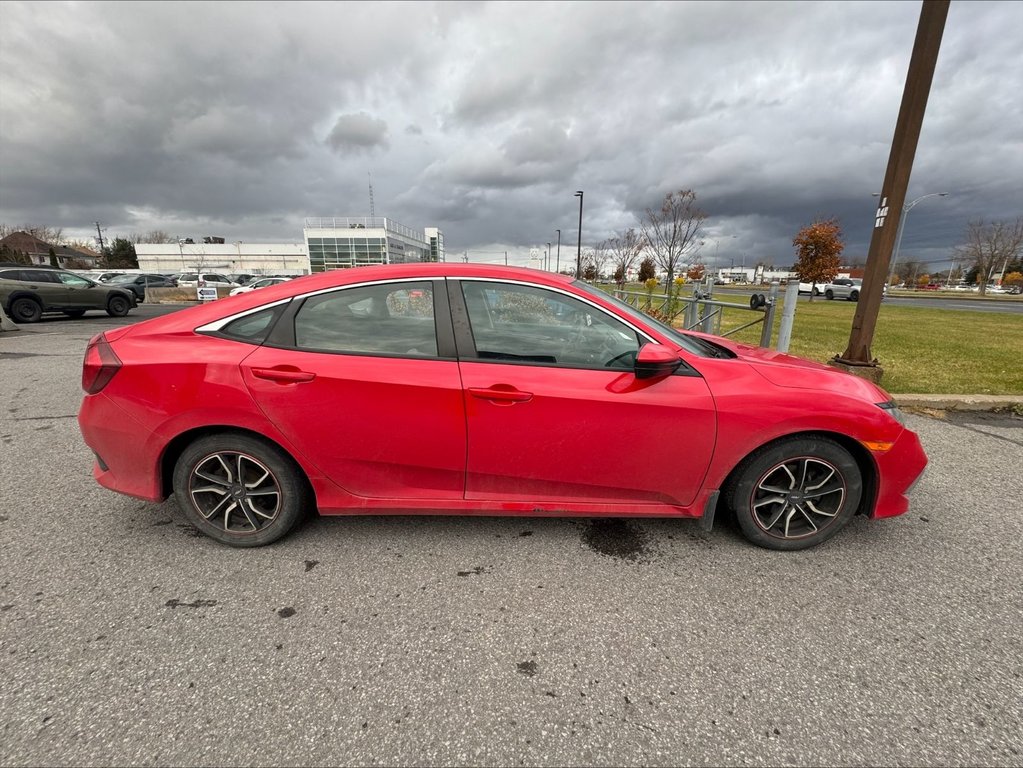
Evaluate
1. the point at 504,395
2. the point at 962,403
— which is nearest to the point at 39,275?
the point at 504,395

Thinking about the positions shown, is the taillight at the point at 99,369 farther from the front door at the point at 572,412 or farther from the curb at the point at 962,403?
the curb at the point at 962,403

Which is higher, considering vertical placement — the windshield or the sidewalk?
the windshield

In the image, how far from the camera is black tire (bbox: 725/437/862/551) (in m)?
2.45

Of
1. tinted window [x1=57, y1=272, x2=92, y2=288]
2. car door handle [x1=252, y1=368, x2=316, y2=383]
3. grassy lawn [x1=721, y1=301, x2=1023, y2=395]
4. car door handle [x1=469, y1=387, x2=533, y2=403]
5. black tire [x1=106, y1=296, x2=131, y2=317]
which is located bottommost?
grassy lawn [x1=721, y1=301, x2=1023, y2=395]

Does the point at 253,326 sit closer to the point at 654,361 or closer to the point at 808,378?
the point at 654,361

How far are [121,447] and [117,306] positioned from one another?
16.4 m

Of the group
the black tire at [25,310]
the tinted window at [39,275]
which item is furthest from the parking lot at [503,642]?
the tinted window at [39,275]

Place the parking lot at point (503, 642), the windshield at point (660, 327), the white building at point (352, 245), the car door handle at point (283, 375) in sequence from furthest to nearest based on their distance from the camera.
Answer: the white building at point (352, 245) < the windshield at point (660, 327) < the car door handle at point (283, 375) < the parking lot at point (503, 642)

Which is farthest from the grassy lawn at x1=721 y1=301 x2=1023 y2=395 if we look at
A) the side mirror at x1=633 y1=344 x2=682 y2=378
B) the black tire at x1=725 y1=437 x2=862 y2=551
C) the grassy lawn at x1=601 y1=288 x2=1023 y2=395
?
the side mirror at x1=633 y1=344 x2=682 y2=378

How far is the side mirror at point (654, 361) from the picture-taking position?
7.23 feet

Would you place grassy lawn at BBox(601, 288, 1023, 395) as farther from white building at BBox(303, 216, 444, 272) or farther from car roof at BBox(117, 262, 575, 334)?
white building at BBox(303, 216, 444, 272)

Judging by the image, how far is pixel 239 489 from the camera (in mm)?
2484

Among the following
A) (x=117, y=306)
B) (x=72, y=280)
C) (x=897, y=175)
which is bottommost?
(x=117, y=306)

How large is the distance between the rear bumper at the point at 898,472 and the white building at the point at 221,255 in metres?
78.5
